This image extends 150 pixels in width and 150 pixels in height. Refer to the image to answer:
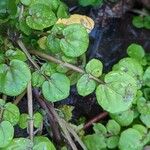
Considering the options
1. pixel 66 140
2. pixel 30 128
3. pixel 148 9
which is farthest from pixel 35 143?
pixel 148 9

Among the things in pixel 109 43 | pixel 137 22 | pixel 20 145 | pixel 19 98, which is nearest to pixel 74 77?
pixel 19 98

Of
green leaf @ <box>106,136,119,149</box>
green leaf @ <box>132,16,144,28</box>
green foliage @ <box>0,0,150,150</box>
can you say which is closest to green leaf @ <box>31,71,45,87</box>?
green foliage @ <box>0,0,150,150</box>

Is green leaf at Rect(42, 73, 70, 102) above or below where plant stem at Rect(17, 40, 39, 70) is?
below

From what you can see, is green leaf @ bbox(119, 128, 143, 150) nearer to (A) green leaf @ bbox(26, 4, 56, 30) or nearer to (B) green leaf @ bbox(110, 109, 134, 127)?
(B) green leaf @ bbox(110, 109, 134, 127)

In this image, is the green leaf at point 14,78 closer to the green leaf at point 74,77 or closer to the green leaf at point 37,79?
the green leaf at point 37,79

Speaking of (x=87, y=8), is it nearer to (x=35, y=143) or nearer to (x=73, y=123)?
(x=73, y=123)
